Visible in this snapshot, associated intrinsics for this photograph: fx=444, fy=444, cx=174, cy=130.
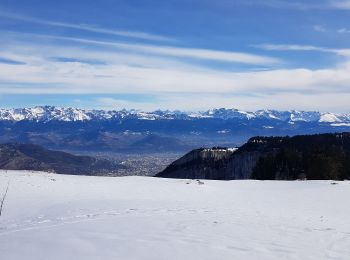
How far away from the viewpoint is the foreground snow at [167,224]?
1373 cm

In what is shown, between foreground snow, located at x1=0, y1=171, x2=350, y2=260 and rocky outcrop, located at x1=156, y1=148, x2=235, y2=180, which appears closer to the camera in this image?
foreground snow, located at x1=0, y1=171, x2=350, y2=260

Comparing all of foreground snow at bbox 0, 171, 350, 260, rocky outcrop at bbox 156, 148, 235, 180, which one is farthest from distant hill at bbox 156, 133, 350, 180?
foreground snow at bbox 0, 171, 350, 260

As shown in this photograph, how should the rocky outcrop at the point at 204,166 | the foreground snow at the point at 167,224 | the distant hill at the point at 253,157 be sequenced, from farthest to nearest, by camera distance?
the rocky outcrop at the point at 204,166
the distant hill at the point at 253,157
the foreground snow at the point at 167,224

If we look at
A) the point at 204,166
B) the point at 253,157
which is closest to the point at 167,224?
the point at 253,157

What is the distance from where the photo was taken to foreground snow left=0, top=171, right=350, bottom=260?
45.1 feet

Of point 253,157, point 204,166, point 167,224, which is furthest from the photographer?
point 204,166

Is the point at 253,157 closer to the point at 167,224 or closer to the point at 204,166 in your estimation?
the point at 204,166

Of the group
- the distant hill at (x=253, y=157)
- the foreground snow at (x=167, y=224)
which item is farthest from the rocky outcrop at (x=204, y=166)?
the foreground snow at (x=167, y=224)

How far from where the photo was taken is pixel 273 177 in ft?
291

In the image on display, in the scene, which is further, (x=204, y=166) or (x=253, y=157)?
(x=204, y=166)

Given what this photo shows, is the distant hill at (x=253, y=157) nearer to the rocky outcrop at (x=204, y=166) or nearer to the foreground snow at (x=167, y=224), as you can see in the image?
the rocky outcrop at (x=204, y=166)

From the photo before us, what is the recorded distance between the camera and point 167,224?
18484 mm

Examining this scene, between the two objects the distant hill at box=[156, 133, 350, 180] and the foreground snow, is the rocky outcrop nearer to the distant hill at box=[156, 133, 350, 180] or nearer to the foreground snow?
the distant hill at box=[156, 133, 350, 180]

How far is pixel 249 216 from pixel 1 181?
71.1 ft
